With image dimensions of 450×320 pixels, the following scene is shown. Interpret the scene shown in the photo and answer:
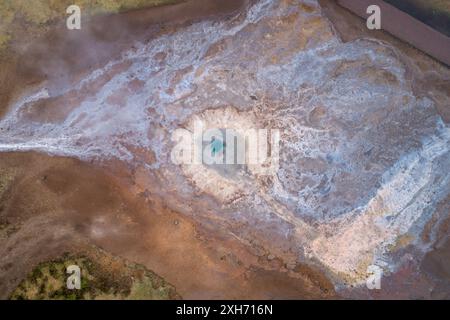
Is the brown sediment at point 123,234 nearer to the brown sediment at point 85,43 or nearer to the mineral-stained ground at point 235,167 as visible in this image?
A: the mineral-stained ground at point 235,167

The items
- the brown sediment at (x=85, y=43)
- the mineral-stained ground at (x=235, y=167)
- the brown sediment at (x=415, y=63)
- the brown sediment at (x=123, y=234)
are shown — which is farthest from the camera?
the brown sediment at (x=415, y=63)

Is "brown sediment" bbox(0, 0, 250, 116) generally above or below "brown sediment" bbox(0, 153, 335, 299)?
above

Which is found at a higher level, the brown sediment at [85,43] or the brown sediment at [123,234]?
the brown sediment at [85,43]

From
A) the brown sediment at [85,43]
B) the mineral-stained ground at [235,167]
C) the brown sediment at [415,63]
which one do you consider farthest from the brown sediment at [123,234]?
the brown sediment at [415,63]

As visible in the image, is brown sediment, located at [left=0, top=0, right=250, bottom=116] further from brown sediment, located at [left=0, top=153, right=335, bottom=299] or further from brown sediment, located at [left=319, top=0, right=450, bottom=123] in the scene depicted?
brown sediment, located at [left=319, top=0, right=450, bottom=123]

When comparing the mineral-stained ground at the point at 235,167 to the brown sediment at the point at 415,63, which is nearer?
the mineral-stained ground at the point at 235,167

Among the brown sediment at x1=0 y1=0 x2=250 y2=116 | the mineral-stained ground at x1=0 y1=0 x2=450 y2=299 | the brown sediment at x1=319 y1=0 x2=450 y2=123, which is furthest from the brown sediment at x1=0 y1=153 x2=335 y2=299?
the brown sediment at x1=319 y1=0 x2=450 y2=123
